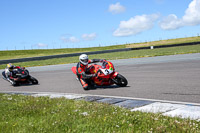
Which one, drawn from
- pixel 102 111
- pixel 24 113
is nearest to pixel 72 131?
pixel 102 111

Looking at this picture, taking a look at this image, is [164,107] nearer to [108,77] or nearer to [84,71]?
[108,77]

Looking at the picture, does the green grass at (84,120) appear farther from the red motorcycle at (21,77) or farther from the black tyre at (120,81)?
the red motorcycle at (21,77)

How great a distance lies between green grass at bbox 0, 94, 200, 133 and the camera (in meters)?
4.59

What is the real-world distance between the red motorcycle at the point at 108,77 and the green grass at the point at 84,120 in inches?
130

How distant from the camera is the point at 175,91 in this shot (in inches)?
331

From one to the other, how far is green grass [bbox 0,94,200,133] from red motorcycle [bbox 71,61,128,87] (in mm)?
3305

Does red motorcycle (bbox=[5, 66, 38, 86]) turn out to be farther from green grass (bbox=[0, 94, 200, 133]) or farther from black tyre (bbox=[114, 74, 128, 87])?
green grass (bbox=[0, 94, 200, 133])

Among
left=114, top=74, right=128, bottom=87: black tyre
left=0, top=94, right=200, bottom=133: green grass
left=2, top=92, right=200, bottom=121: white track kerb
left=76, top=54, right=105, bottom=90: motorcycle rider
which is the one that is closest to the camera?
left=0, top=94, right=200, bottom=133: green grass

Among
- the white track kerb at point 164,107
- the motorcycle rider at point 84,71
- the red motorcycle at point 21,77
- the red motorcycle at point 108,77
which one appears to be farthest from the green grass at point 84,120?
the red motorcycle at point 21,77

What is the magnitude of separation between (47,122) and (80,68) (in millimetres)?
5550

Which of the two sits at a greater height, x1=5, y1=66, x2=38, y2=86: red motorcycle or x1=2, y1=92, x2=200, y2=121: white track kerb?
x1=5, y1=66, x2=38, y2=86: red motorcycle

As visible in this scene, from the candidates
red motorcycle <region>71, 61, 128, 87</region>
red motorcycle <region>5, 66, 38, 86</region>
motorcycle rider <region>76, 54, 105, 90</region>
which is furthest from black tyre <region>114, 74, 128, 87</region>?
red motorcycle <region>5, 66, 38, 86</region>

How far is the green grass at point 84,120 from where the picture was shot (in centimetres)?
459

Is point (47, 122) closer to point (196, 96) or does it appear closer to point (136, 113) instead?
point (136, 113)
